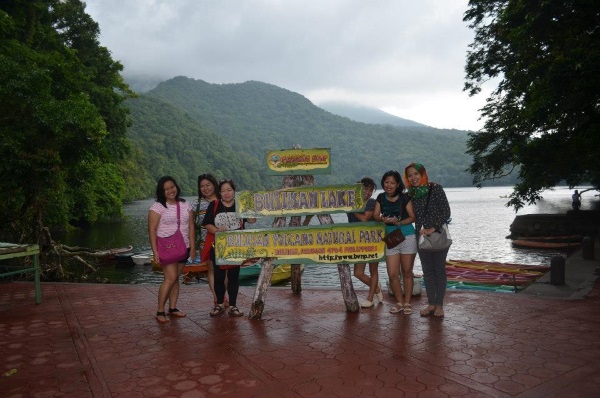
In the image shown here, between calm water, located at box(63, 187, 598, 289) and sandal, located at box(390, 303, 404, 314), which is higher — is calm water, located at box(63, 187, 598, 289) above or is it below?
below

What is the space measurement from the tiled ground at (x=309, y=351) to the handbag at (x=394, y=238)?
101cm

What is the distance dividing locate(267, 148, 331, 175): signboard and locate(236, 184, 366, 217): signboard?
345 mm

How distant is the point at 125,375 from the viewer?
13.3 ft

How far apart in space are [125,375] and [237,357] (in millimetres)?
1085

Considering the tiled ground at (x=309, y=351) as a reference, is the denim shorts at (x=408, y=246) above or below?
above

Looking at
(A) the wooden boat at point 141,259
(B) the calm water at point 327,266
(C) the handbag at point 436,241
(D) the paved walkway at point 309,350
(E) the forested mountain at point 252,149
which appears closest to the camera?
(D) the paved walkway at point 309,350

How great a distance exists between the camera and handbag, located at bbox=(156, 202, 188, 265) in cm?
569

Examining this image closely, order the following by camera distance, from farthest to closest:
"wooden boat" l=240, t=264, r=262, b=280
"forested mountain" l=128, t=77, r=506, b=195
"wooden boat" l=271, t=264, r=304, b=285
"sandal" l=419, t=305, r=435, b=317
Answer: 1. "forested mountain" l=128, t=77, r=506, b=195
2. "wooden boat" l=240, t=264, r=262, b=280
3. "wooden boat" l=271, t=264, r=304, b=285
4. "sandal" l=419, t=305, r=435, b=317

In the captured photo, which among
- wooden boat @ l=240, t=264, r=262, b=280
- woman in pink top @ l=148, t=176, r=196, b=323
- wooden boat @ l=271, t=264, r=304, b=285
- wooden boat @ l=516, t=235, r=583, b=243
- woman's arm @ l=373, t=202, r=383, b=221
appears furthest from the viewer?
wooden boat @ l=516, t=235, r=583, b=243

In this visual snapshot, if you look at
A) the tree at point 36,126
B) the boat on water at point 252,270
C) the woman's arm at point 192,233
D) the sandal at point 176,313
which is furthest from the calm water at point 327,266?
the woman's arm at point 192,233

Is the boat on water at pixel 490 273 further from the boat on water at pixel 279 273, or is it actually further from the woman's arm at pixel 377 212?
the woman's arm at pixel 377 212

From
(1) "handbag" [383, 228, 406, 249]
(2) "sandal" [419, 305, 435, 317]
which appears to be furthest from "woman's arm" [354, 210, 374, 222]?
(2) "sandal" [419, 305, 435, 317]

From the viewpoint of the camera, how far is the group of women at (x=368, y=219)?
5.62m

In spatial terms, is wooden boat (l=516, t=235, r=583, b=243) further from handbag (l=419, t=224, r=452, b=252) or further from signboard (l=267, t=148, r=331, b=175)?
signboard (l=267, t=148, r=331, b=175)
